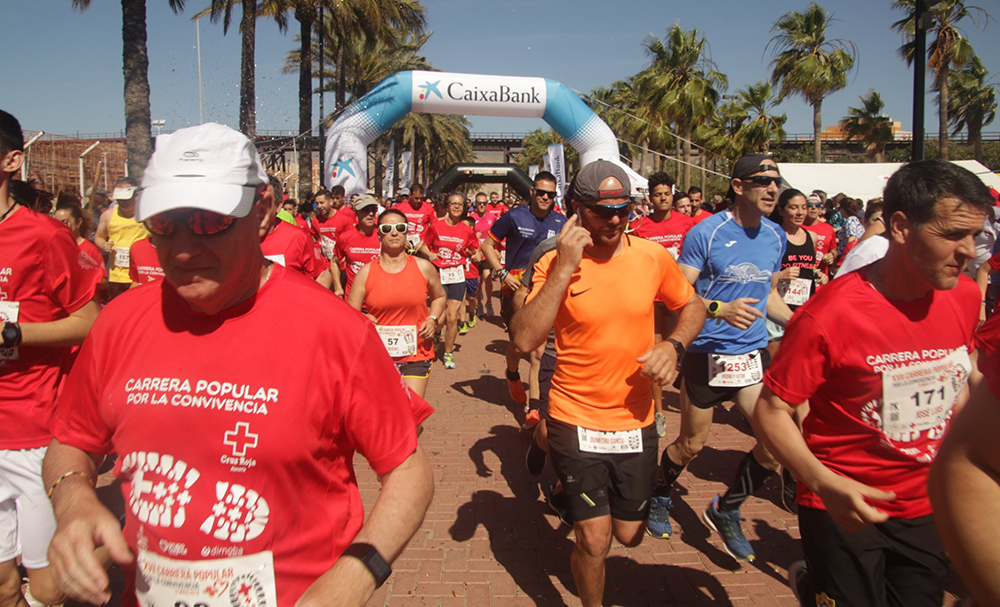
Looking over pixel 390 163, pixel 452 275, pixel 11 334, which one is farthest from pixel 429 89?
pixel 390 163

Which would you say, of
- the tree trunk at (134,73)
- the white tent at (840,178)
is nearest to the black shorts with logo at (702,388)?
the tree trunk at (134,73)

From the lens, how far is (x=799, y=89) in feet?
110

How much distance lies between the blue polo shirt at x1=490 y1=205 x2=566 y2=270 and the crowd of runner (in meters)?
3.05

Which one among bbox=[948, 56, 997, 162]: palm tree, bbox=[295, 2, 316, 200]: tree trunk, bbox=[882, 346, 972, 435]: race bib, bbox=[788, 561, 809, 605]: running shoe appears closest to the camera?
bbox=[882, 346, 972, 435]: race bib

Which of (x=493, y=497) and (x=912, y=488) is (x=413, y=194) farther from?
(x=912, y=488)

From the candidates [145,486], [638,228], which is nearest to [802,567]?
[145,486]

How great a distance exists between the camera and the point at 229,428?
5.18 feet

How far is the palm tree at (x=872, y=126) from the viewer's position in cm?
4247

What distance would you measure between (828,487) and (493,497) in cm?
318

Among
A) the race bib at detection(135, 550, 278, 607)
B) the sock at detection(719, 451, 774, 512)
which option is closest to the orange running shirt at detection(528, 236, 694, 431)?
the sock at detection(719, 451, 774, 512)

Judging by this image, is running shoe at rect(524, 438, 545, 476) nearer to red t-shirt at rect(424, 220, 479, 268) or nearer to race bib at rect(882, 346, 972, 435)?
race bib at rect(882, 346, 972, 435)

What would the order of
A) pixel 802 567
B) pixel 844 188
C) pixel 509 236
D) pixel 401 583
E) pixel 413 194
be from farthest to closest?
pixel 844 188 < pixel 413 194 < pixel 509 236 < pixel 401 583 < pixel 802 567

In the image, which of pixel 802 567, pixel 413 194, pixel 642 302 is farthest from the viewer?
pixel 413 194

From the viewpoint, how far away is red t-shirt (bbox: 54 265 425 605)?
1586mm
